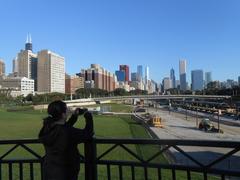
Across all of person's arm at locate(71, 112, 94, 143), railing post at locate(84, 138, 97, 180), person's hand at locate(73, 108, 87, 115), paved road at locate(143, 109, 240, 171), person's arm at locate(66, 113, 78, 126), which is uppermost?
person's hand at locate(73, 108, 87, 115)

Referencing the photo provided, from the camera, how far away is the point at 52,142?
17.0 ft

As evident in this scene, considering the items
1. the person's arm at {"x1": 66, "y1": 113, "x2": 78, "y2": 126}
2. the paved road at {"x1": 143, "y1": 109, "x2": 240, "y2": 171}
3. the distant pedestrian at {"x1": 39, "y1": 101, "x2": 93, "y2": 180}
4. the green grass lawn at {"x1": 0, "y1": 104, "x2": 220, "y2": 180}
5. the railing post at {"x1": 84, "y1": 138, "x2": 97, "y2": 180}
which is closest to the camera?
the distant pedestrian at {"x1": 39, "y1": 101, "x2": 93, "y2": 180}

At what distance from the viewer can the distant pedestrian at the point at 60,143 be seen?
5.16 meters


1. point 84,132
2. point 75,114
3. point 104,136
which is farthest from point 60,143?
point 104,136

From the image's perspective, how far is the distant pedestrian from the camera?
203 inches

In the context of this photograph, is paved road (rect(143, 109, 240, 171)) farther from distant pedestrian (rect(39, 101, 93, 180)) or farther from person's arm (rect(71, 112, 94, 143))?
distant pedestrian (rect(39, 101, 93, 180))

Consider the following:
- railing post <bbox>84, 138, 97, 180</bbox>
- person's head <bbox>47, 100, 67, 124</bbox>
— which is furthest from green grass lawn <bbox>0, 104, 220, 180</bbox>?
person's head <bbox>47, 100, 67, 124</bbox>

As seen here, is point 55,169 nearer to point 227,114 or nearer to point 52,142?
point 52,142

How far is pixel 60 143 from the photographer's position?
5.16m

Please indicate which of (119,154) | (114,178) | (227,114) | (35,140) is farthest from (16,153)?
(227,114)

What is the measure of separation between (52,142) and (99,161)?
3.67ft

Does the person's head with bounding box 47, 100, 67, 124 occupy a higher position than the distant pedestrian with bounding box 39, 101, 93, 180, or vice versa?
the person's head with bounding box 47, 100, 67, 124

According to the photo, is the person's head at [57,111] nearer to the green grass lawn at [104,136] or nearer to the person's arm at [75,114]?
the person's arm at [75,114]

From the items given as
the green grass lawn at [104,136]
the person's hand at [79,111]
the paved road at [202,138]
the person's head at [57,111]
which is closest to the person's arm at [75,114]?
the person's hand at [79,111]
